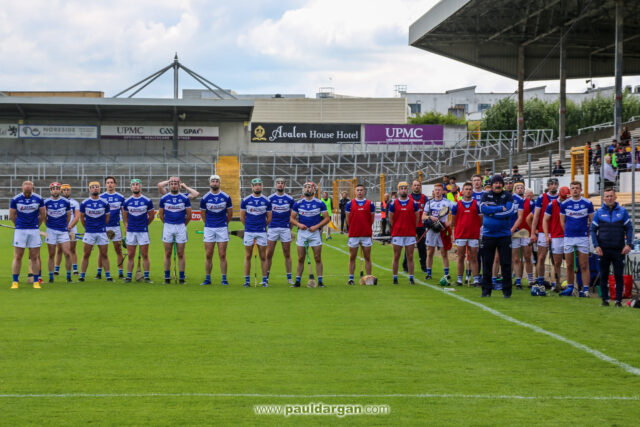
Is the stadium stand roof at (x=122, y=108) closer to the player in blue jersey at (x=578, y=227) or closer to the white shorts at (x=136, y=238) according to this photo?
the white shorts at (x=136, y=238)

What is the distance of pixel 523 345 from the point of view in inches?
369

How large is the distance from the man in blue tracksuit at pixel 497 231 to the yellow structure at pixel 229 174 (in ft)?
132

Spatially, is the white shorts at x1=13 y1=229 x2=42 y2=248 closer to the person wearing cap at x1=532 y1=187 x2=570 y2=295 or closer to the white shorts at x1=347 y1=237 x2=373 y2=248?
the white shorts at x1=347 y1=237 x2=373 y2=248

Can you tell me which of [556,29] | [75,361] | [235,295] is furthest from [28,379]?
[556,29]

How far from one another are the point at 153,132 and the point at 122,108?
316 centimetres

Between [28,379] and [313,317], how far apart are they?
194 inches

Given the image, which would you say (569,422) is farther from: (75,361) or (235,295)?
(235,295)

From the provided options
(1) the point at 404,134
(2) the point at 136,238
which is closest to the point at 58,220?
(2) the point at 136,238

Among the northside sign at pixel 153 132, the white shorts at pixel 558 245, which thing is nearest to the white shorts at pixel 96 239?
the white shorts at pixel 558 245

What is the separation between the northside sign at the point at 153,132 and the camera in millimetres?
60281

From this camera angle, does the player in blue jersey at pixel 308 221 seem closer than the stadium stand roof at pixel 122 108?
Yes

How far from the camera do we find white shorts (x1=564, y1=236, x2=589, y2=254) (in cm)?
1434

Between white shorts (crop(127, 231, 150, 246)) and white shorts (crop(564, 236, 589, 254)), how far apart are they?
8425 millimetres

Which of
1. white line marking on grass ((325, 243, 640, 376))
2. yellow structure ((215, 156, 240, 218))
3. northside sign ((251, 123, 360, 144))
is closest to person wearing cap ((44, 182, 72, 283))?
white line marking on grass ((325, 243, 640, 376))
